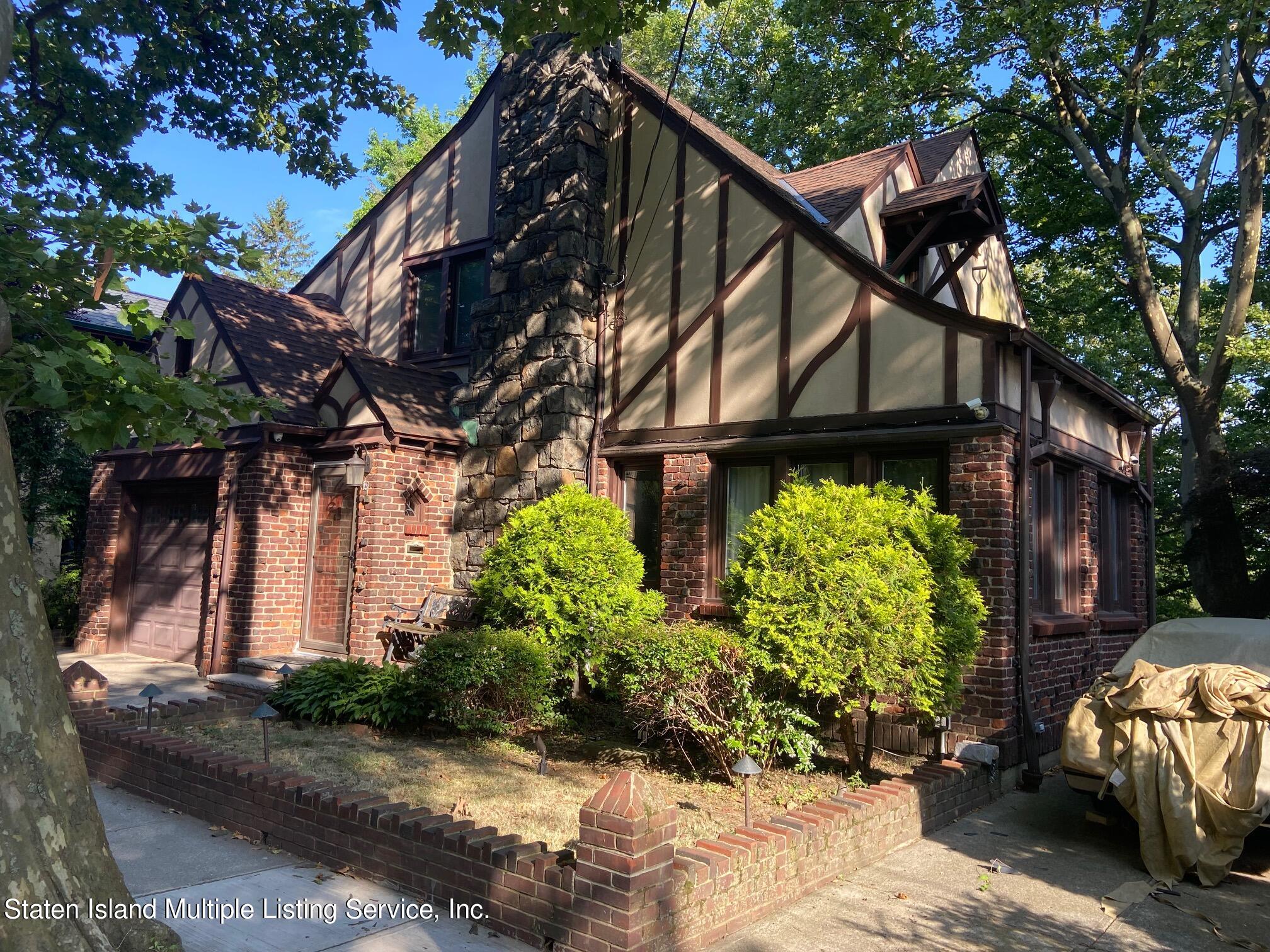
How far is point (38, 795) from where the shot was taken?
319 cm

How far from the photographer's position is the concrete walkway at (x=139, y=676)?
32.3 feet

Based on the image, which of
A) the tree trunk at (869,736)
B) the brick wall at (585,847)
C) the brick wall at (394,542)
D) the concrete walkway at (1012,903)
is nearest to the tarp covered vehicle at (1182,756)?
the concrete walkway at (1012,903)

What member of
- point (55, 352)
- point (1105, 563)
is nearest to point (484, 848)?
point (55, 352)

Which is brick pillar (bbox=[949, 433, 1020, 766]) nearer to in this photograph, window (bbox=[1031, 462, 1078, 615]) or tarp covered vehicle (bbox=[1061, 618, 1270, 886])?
tarp covered vehicle (bbox=[1061, 618, 1270, 886])

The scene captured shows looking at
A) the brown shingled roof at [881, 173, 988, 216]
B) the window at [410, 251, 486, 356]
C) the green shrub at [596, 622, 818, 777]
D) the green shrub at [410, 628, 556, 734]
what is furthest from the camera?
the window at [410, 251, 486, 356]

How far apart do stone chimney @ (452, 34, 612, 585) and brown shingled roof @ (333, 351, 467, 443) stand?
1.00 ft

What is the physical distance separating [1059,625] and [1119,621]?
2956 millimetres

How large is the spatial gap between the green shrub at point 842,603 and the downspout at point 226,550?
7543 millimetres

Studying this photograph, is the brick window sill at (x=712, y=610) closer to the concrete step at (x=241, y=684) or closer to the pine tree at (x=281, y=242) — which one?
the concrete step at (x=241, y=684)

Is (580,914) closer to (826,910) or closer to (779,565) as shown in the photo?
(826,910)

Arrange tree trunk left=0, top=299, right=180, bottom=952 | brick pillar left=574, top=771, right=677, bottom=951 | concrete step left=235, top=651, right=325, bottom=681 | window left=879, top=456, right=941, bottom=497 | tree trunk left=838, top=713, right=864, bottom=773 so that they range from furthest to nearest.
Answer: concrete step left=235, top=651, right=325, bottom=681 < window left=879, top=456, right=941, bottom=497 < tree trunk left=838, top=713, right=864, bottom=773 < brick pillar left=574, top=771, right=677, bottom=951 < tree trunk left=0, top=299, right=180, bottom=952

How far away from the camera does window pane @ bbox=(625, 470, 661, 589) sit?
10391 millimetres

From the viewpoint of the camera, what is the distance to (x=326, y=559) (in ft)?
38.1

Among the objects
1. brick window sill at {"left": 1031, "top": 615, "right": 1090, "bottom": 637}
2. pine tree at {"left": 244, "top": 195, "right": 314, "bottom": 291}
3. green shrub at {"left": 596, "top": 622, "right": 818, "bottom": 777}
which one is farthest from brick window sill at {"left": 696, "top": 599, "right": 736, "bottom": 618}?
pine tree at {"left": 244, "top": 195, "right": 314, "bottom": 291}
